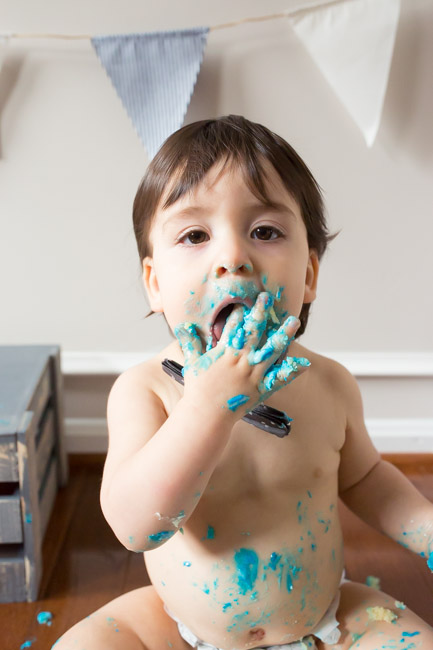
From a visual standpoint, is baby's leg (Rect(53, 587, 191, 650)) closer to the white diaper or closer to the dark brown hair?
the white diaper

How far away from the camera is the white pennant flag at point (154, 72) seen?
1.31 m

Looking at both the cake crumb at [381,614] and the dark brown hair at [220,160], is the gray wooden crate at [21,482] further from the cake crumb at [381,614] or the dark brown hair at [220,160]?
the cake crumb at [381,614]

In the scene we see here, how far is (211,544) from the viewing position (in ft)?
2.65

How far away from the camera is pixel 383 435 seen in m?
1.58

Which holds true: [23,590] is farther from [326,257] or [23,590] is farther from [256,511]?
[326,257]

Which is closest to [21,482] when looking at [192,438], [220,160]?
[192,438]

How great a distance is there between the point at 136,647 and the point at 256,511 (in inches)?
9.2

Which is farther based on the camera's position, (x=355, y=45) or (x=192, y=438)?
(x=355, y=45)

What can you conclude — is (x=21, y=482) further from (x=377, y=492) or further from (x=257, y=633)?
(x=377, y=492)

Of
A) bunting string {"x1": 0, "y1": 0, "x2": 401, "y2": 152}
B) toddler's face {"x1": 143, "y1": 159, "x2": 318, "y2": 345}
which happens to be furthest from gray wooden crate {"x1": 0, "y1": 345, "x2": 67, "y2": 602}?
bunting string {"x1": 0, "y1": 0, "x2": 401, "y2": 152}

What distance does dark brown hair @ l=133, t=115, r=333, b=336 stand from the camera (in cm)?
75

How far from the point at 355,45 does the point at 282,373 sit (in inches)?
37.3

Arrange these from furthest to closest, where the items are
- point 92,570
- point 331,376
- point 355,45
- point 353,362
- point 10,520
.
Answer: point 353,362 < point 355,45 < point 92,570 < point 10,520 < point 331,376

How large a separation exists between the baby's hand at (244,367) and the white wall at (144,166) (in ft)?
2.77
